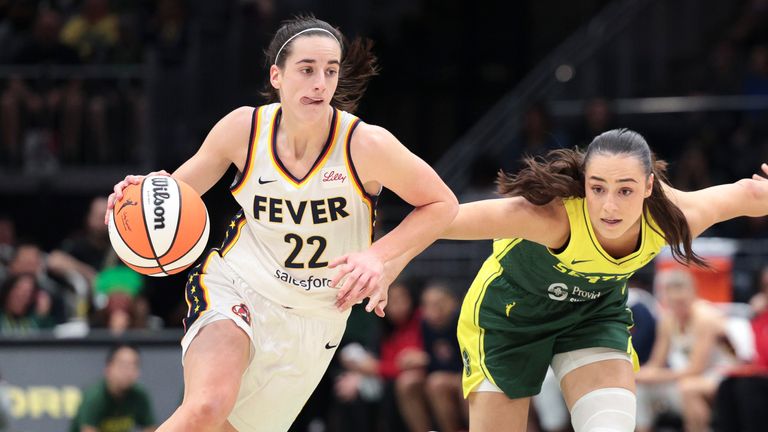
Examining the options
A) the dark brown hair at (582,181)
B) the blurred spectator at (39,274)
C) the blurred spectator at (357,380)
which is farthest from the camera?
the blurred spectator at (39,274)

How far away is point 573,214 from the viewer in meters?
5.51

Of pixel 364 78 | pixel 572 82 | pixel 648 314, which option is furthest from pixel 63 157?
pixel 364 78

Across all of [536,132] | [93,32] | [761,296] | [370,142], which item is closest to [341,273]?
[370,142]

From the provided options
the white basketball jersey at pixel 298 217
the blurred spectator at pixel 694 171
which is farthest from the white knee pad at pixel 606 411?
the blurred spectator at pixel 694 171

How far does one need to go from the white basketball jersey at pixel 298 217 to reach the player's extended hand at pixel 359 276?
0.36 m

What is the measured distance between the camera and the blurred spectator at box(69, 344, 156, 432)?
901cm

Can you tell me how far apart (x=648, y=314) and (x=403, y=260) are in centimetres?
439

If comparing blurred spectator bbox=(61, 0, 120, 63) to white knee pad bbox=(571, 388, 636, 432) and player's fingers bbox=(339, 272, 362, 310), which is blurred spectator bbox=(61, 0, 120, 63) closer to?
white knee pad bbox=(571, 388, 636, 432)

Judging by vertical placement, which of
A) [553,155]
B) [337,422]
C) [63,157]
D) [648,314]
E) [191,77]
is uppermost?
[191,77]

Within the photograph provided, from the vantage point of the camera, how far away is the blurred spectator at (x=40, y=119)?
13.3 m

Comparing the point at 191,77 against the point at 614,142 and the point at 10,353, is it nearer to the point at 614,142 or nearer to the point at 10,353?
the point at 10,353

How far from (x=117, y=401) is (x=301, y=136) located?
14.7ft

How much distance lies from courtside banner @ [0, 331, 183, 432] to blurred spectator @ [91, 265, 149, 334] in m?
0.50

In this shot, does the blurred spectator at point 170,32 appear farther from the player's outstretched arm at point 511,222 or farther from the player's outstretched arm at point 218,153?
the player's outstretched arm at point 511,222
